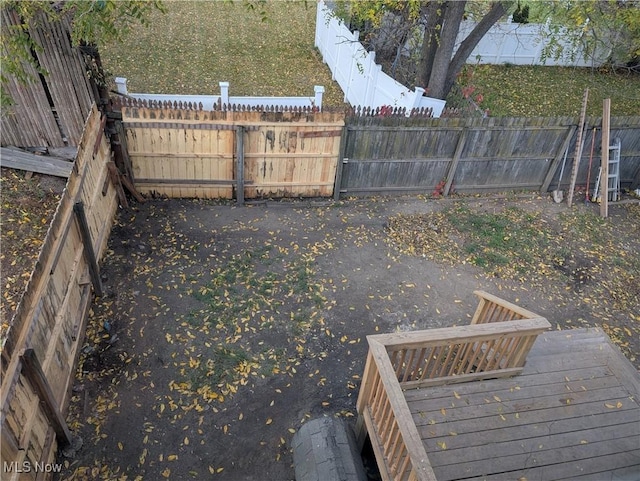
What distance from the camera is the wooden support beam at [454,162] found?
9.09 meters

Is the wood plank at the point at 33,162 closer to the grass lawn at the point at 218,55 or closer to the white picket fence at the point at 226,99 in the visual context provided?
the white picket fence at the point at 226,99

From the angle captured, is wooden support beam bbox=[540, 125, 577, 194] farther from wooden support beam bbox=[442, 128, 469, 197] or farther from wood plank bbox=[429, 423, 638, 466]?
wood plank bbox=[429, 423, 638, 466]

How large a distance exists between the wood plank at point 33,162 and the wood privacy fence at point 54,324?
137 cm

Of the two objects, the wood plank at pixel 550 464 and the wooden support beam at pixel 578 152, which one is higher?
the wooden support beam at pixel 578 152

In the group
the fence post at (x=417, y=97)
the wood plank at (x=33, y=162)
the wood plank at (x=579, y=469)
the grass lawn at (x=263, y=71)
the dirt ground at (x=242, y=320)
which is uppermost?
the fence post at (x=417, y=97)

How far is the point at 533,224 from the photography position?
31.0 ft

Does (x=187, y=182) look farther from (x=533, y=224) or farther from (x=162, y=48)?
(x=162, y=48)

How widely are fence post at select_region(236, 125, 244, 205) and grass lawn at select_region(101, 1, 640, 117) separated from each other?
5.83m

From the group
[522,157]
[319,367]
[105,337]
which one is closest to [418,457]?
[319,367]

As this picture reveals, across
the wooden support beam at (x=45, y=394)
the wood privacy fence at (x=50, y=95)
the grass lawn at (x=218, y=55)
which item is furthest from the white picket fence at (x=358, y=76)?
the wooden support beam at (x=45, y=394)

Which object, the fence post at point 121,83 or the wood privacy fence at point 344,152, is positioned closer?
the wood privacy fence at point 344,152

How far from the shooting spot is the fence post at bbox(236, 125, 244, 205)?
26.5 feet

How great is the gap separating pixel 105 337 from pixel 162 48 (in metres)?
12.5

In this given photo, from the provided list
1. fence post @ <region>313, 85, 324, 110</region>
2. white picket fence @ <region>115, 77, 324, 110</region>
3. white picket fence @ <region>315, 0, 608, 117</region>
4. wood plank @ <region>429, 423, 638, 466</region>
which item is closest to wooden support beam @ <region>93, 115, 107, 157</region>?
white picket fence @ <region>115, 77, 324, 110</region>
